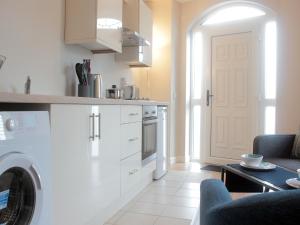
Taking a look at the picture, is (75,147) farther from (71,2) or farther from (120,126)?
(71,2)

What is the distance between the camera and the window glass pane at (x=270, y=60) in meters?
3.89

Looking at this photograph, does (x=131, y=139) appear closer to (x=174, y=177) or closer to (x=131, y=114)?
(x=131, y=114)

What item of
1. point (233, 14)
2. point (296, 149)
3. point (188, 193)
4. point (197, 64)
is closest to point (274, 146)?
point (296, 149)

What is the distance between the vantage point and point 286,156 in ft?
8.71

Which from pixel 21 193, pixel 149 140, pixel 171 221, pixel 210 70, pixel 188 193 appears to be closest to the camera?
pixel 21 193

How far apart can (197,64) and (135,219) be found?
3020mm

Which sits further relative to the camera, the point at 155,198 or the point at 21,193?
the point at 155,198

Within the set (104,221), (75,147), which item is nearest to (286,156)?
(104,221)

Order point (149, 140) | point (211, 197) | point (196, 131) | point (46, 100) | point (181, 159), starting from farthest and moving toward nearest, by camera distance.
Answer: point (196, 131) < point (181, 159) < point (149, 140) < point (46, 100) < point (211, 197)

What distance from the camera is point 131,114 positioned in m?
2.59

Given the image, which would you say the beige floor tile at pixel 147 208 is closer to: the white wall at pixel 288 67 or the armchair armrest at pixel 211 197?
the armchair armrest at pixel 211 197

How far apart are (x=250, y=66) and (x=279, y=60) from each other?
58 centimetres

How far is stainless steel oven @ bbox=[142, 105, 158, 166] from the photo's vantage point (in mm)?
2961

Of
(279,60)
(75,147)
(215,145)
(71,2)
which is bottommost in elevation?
(215,145)
